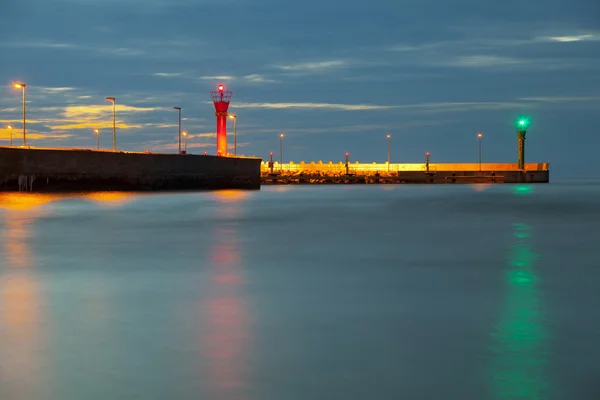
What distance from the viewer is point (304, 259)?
57.0 ft

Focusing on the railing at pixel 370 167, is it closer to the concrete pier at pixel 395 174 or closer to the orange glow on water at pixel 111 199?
the concrete pier at pixel 395 174

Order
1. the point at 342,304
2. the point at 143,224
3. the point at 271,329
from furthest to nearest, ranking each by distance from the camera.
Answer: the point at 143,224 → the point at 342,304 → the point at 271,329

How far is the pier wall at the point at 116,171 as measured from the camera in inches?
2233

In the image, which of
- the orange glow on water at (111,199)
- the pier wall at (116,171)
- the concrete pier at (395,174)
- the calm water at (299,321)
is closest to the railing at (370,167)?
the concrete pier at (395,174)

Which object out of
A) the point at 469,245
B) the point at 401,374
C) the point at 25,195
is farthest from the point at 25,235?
the point at 25,195

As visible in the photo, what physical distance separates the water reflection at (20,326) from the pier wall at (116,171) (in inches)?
1496

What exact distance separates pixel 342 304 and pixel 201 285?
9.40 ft

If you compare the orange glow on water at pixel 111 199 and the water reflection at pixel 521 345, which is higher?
the water reflection at pixel 521 345

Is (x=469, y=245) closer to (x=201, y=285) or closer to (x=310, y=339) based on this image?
(x=201, y=285)

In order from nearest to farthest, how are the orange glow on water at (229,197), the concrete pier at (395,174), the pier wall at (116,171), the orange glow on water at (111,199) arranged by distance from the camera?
the orange glow on water at (111,199) < the orange glow on water at (229,197) < the pier wall at (116,171) < the concrete pier at (395,174)

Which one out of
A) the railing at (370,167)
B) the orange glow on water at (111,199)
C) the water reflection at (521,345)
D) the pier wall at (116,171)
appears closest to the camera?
the water reflection at (521,345)

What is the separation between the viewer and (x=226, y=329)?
364 inches

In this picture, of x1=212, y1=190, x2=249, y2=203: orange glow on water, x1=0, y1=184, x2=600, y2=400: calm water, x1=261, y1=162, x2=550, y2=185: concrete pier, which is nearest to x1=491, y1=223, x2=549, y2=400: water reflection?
x1=0, y1=184, x2=600, y2=400: calm water

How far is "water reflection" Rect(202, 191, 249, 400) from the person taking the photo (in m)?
6.90
